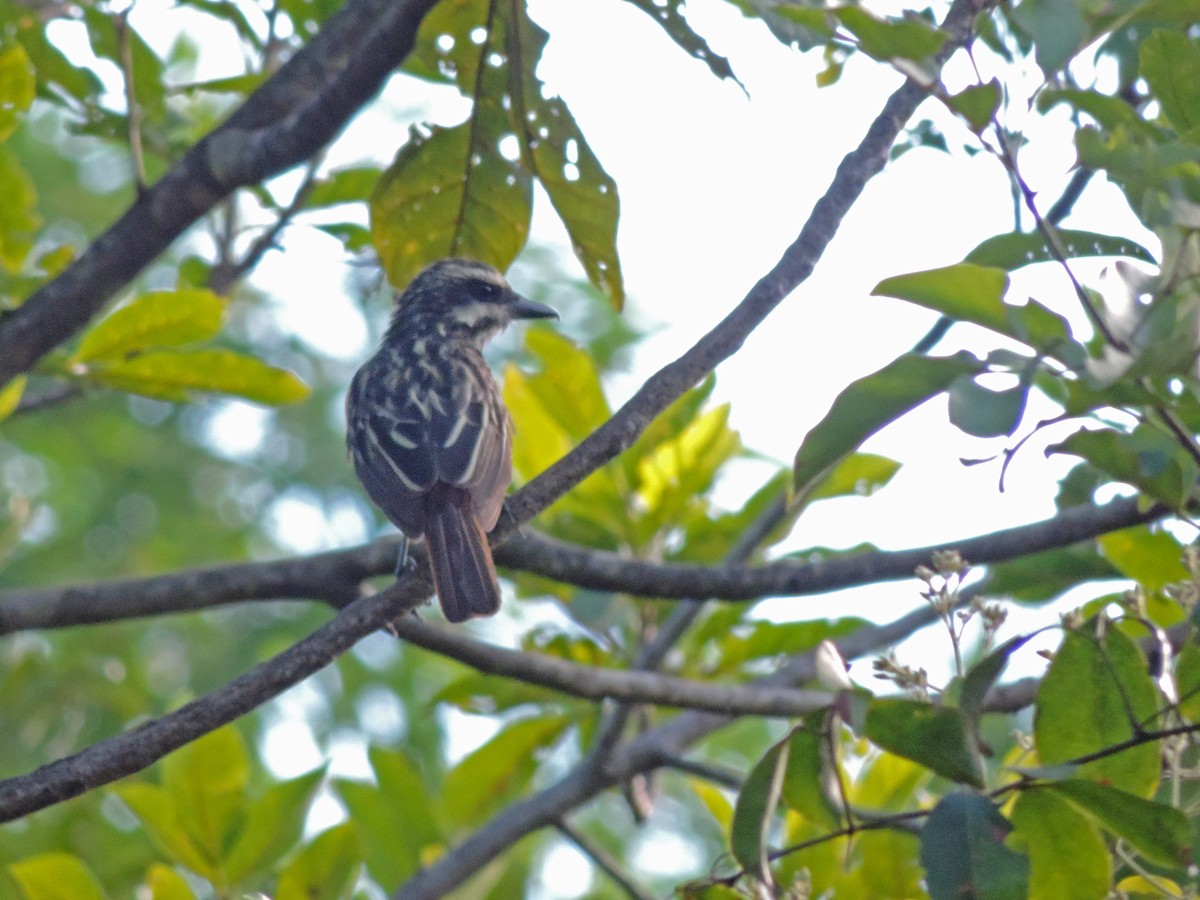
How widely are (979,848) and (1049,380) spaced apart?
94 centimetres

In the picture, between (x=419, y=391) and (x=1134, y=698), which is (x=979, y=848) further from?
(x=419, y=391)

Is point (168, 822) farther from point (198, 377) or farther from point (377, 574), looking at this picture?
point (198, 377)

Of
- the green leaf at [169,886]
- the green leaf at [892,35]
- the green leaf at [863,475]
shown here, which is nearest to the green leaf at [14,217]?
the green leaf at [169,886]

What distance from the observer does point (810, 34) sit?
297 cm

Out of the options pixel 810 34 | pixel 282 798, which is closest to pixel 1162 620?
pixel 810 34

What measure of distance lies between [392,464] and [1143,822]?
137 inches

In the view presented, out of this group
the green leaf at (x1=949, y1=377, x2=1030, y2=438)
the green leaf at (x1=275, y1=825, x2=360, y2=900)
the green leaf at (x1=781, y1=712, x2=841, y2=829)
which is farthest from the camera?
the green leaf at (x1=275, y1=825, x2=360, y2=900)

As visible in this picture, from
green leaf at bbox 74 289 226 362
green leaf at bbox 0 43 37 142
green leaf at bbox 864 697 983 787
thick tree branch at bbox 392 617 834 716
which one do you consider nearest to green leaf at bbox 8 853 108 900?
thick tree branch at bbox 392 617 834 716

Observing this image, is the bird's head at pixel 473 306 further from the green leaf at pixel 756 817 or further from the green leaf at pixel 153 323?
the green leaf at pixel 756 817

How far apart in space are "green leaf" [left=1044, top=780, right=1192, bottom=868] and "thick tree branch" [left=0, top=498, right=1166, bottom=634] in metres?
2.01

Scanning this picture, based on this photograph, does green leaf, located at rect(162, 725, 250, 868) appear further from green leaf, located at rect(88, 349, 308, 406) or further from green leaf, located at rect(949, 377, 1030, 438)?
green leaf, located at rect(949, 377, 1030, 438)

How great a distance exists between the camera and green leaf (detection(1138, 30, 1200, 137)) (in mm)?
3248

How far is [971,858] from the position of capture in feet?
8.03

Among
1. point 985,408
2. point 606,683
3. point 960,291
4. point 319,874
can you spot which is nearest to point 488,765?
point 606,683
